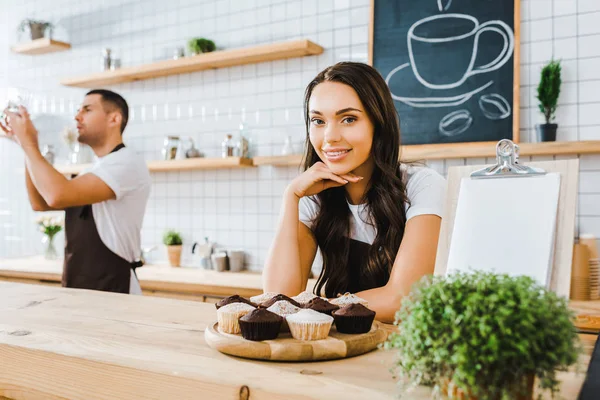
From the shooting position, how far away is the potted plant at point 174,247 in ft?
12.5

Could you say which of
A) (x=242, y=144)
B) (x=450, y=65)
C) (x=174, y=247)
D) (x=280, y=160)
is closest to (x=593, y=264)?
(x=450, y=65)

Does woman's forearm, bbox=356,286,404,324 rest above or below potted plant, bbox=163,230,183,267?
above

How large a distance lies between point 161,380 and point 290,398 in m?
0.23

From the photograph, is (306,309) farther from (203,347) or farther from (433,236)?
(433,236)

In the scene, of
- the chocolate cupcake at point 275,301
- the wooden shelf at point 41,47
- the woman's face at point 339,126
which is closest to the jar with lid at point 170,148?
the wooden shelf at point 41,47

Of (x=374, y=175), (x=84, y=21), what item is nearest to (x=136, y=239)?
(x=374, y=175)

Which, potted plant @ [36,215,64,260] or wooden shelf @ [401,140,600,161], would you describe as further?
potted plant @ [36,215,64,260]

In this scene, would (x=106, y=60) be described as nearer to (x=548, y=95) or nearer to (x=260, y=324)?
(x=548, y=95)

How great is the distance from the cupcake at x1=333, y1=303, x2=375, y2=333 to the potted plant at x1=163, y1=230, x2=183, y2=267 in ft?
9.64

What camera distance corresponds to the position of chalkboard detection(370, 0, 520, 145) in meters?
2.89

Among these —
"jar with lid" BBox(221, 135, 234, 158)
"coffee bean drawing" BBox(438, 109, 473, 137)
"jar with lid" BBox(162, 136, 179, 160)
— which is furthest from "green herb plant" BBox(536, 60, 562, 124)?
"jar with lid" BBox(162, 136, 179, 160)

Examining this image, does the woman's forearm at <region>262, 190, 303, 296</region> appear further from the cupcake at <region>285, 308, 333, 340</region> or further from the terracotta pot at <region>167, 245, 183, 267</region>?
the terracotta pot at <region>167, 245, 183, 267</region>

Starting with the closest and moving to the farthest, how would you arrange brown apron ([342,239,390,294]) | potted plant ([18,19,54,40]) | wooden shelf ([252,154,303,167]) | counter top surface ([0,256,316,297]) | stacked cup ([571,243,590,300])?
brown apron ([342,239,390,294])
stacked cup ([571,243,590,300])
counter top surface ([0,256,316,297])
wooden shelf ([252,154,303,167])
potted plant ([18,19,54,40])

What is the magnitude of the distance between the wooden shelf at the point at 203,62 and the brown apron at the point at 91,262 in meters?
1.45
